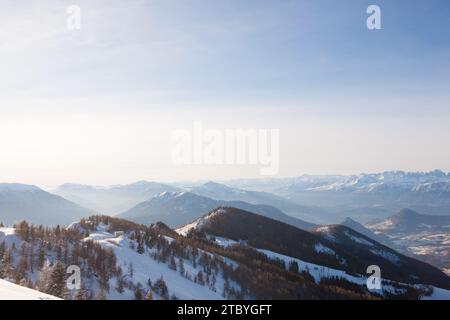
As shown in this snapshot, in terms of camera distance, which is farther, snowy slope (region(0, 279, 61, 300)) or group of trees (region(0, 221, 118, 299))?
group of trees (region(0, 221, 118, 299))

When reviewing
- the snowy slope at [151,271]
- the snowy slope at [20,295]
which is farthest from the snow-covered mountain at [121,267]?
the snowy slope at [20,295]

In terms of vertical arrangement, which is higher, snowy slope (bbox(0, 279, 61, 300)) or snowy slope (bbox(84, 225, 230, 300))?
snowy slope (bbox(0, 279, 61, 300))

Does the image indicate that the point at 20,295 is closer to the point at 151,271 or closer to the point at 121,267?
the point at 121,267

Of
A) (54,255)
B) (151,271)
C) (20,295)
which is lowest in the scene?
(151,271)

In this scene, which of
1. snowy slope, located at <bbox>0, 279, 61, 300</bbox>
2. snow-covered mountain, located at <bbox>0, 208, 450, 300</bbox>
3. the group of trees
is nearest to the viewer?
snowy slope, located at <bbox>0, 279, 61, 300</bbox>

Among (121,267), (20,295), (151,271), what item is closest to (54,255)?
(121,267)

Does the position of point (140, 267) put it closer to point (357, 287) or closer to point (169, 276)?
point (169, 276)

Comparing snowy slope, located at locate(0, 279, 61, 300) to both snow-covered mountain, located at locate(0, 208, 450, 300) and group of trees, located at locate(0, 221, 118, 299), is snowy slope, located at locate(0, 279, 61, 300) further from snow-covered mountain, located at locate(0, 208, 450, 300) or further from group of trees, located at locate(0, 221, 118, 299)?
group of trees, located at locate(0, 221, 118, 299)

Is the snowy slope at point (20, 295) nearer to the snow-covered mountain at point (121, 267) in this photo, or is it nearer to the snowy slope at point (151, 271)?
the snow-covered mountain at point (121, 267)

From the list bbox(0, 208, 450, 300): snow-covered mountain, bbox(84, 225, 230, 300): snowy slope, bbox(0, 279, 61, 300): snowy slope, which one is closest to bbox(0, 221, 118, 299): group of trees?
bbox(0, 208, 450, 300): snow-covered mountain

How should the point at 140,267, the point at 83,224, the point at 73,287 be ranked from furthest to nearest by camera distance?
the point at 83,224 → the point at 140,267 → the point at 73,287

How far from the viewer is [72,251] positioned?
240 ft
